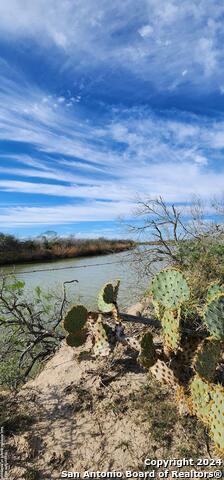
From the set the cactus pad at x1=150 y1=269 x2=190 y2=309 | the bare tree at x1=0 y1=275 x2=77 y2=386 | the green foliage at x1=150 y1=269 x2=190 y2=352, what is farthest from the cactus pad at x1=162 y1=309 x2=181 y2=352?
the bare tree at x1=0 y1=275 x2=77 y2=386

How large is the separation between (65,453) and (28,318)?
3.63 metres

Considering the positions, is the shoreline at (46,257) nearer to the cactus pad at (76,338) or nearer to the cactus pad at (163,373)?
the cactus pad at (76,338)

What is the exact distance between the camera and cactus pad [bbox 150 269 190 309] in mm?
3229

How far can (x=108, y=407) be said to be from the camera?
341 centimetres

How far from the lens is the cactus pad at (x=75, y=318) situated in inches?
145

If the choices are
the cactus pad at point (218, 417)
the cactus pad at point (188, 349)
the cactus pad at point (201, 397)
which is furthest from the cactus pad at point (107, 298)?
the cactus pad at point (218, 417)

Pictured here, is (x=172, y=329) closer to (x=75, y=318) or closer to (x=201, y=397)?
(x=201, y=397)

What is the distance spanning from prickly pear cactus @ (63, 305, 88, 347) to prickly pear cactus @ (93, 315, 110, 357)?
0.16m

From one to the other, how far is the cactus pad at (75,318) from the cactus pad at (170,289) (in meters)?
0.87

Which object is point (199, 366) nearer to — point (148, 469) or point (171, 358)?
point (171, 358)

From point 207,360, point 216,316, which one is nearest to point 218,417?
point 207,360

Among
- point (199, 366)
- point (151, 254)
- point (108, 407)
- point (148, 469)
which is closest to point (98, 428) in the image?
point (108, 407)

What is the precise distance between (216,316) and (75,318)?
1539 millimetres

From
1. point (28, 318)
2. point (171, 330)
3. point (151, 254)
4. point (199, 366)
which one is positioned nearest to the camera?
point (199, 366)
